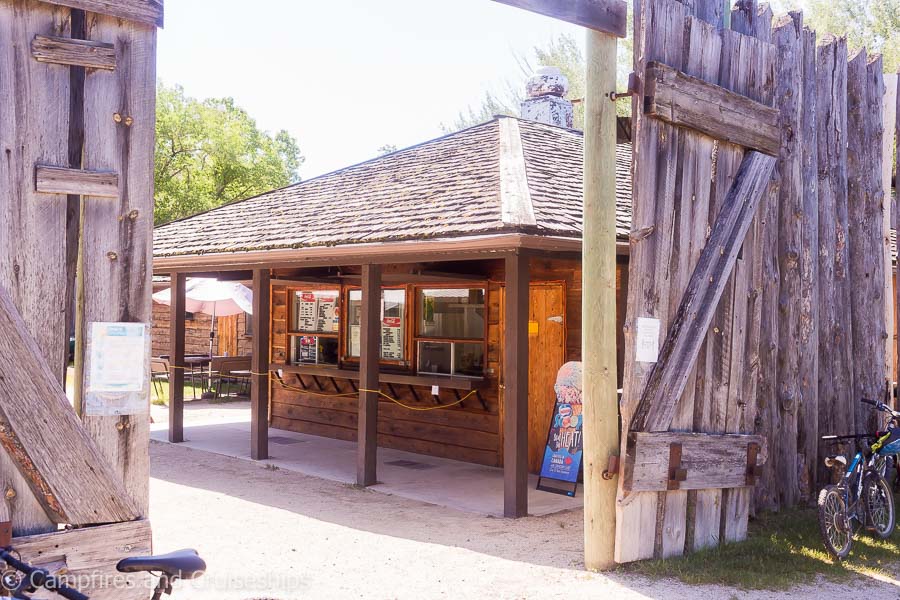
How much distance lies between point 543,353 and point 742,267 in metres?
4.12

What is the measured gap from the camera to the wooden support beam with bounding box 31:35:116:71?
352cm

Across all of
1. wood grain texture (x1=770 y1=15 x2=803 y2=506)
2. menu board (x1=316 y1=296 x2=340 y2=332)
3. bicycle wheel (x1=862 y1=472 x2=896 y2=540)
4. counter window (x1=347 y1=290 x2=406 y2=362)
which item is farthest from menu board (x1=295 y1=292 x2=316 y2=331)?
bicycle wheel (x1=862 y1=472 x2=896 y2=540)

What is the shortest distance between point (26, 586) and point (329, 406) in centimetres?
1068

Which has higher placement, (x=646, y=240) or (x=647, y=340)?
(x=646, y=240)

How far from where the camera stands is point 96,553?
367 centimetres

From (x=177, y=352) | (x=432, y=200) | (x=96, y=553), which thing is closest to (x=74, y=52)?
(x=96, y=553)

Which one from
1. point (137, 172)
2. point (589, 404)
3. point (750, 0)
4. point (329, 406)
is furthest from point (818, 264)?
point (329, 406)

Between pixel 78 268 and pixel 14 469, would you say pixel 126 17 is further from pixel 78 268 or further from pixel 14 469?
pixel 14 469

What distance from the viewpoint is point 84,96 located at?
3.63m

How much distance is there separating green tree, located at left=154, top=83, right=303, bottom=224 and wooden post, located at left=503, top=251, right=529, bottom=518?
31.7 metres

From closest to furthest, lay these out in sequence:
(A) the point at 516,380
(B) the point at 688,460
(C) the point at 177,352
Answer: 1. (B) the point at 688,460
2. (A) the point at 516,380
3. (C) the point at 177,352

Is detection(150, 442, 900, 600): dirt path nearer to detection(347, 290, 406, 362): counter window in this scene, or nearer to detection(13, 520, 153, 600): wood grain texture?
detection(13, 520, 153, 600): wood grain texture

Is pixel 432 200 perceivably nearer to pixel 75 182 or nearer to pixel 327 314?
pixel 327 314

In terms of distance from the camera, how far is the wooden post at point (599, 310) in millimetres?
6055
